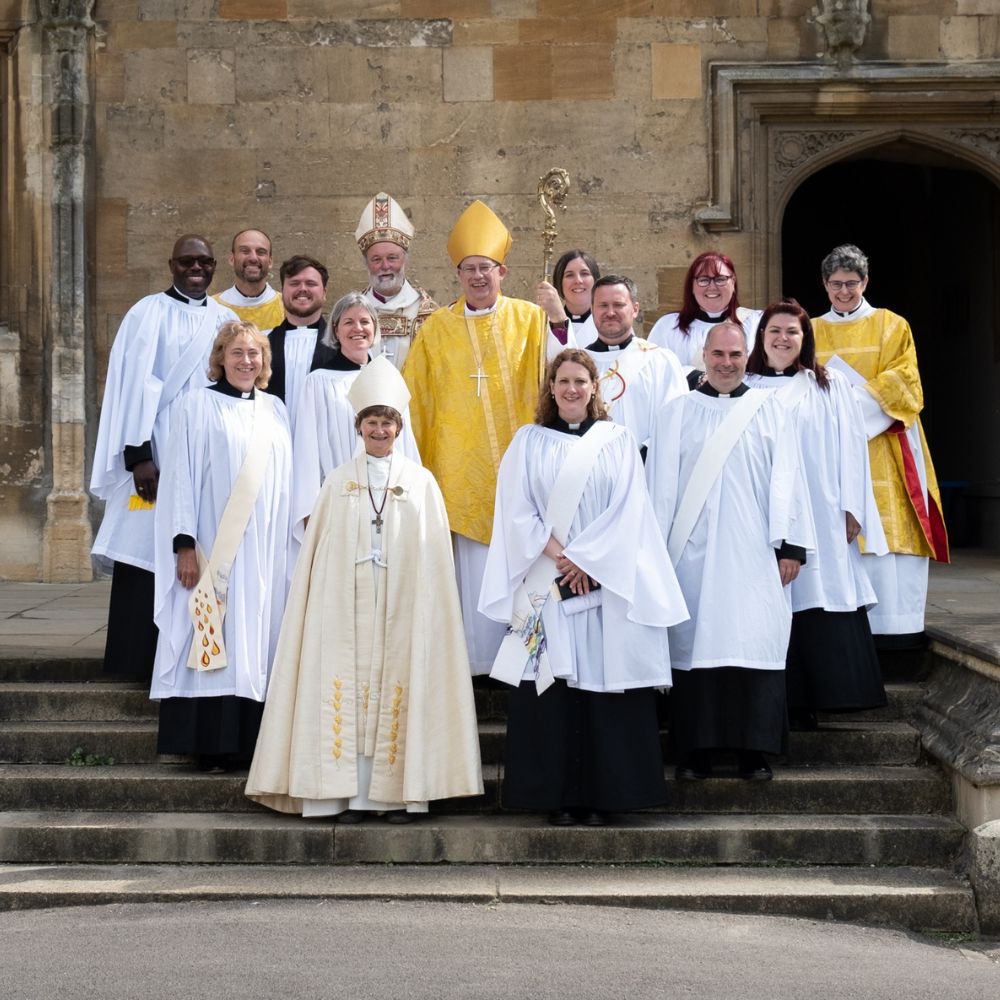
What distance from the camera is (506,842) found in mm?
6082

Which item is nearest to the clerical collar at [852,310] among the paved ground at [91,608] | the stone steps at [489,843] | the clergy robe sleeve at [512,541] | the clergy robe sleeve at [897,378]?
the clergy robe sleeve at [897,378]

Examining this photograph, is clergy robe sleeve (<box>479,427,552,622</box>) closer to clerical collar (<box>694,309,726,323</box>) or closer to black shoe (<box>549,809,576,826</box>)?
black shoe (<box>549,809,576,826</box>)

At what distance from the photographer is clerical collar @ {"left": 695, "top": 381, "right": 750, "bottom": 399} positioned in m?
6.61

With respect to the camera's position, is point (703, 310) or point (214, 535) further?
point (703, 310)

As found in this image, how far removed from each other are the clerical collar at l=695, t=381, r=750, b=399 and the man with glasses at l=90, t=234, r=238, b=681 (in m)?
2.18

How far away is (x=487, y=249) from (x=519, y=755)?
7.56 ft

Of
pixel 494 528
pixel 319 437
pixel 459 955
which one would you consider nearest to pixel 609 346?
pixel 494 528

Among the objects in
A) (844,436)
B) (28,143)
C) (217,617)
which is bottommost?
(217,617)

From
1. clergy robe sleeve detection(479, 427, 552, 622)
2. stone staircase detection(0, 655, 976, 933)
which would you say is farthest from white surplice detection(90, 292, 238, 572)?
clergy robe sleeve detection(479, 427, 552, 622)

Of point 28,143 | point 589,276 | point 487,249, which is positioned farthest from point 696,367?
point 28,143

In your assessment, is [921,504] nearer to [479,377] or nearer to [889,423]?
[889,423]

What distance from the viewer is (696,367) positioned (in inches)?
298

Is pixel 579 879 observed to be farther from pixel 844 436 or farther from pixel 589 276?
pixel 589 276

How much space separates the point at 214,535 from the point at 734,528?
2.07 m
